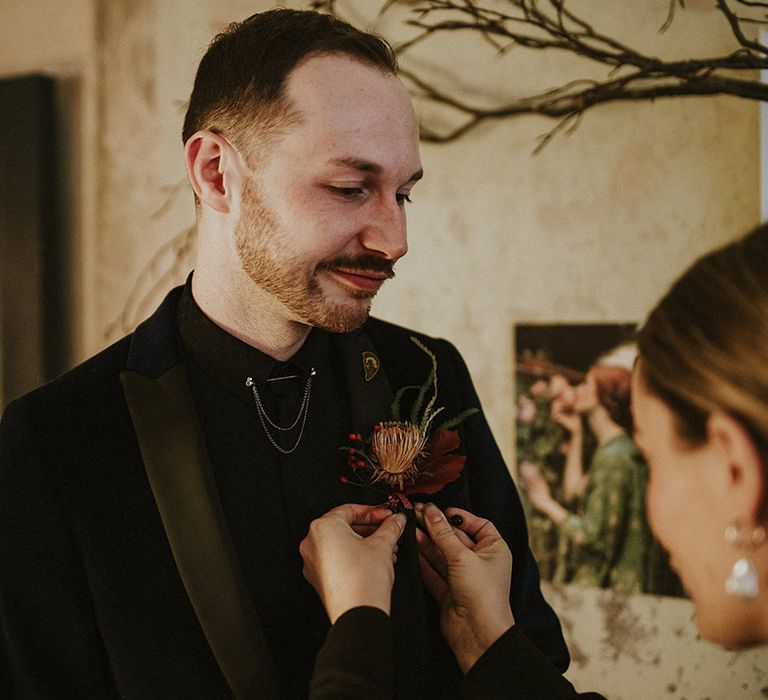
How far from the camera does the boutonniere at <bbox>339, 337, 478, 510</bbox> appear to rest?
3.67 feet

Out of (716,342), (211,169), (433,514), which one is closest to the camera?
(716,342)

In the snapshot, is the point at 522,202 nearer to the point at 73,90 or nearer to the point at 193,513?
the point at 193,513

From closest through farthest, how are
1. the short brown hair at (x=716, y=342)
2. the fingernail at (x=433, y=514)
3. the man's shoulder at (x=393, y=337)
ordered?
the short brown hair at (x=716, y=342)
the fingernail at (x=433, y=514)
the man's shoulder at (x=393, y=337)

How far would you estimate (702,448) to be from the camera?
0.86 meters

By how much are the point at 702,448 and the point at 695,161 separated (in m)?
1.01

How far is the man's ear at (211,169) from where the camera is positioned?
1.20 meters

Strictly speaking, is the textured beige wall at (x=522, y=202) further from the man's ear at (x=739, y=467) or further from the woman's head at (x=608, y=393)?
the man's ear at (x=739, y=467)

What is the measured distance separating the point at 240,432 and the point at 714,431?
68 centimetres

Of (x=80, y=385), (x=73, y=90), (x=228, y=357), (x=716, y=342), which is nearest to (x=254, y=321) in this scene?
(x=228, y=357)

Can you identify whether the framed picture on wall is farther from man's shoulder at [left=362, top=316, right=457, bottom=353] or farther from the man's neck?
the man's neck

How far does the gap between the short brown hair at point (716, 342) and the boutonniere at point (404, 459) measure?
32 centimetres

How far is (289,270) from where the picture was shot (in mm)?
1144

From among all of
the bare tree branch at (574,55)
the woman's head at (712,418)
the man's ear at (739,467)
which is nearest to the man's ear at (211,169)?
the bare tree branch at (574,55)

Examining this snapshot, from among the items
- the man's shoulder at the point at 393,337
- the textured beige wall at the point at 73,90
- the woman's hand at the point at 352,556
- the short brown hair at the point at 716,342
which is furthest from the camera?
the textured beige wall at the point at 73,90
